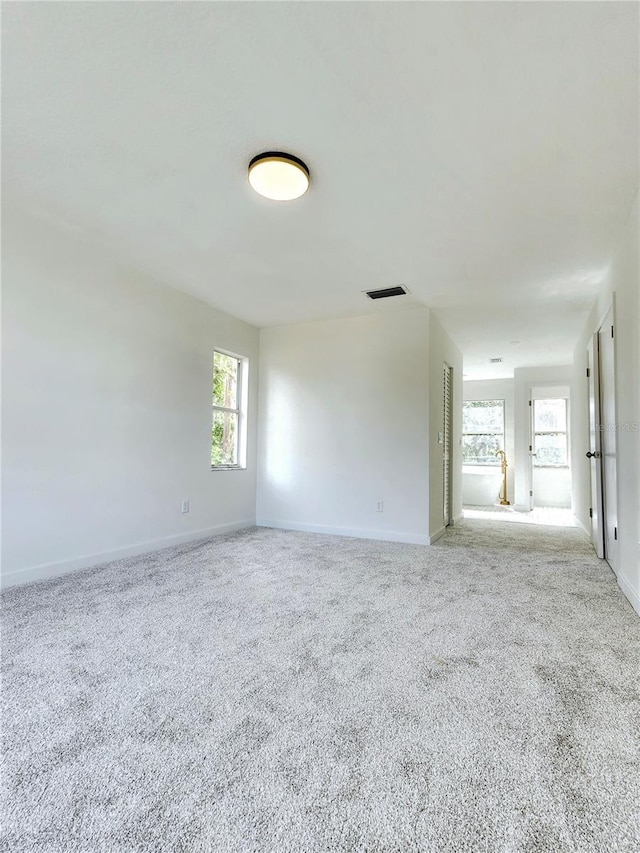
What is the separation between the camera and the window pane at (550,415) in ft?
A: 27.0

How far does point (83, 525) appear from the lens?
327 centimetres

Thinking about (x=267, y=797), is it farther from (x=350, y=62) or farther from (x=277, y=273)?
(x=277, y=273)

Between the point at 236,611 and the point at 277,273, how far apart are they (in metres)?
2.72

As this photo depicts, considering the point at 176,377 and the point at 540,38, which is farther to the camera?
the point at 176,377

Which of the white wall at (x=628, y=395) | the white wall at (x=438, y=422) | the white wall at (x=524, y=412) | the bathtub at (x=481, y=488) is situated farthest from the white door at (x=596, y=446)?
the bathtub at (x=481, y=488)

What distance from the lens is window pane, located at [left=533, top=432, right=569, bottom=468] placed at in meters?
8.23

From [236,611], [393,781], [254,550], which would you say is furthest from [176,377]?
[393,781]

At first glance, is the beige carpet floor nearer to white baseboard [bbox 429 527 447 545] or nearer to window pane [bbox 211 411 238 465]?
white baseboard [bbox 429 527 447 545]

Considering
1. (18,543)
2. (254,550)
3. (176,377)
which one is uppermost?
(176,377)

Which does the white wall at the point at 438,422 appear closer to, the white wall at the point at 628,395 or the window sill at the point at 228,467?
the white wall at the point at 628,395

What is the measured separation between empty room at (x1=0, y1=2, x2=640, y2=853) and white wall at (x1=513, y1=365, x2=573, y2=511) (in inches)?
106

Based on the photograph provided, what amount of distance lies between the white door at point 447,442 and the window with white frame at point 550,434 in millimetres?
3505

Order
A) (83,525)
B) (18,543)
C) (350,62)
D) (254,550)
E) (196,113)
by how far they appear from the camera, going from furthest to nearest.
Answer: (254,550), (83,525), (18,543), (196,113), (350,62)

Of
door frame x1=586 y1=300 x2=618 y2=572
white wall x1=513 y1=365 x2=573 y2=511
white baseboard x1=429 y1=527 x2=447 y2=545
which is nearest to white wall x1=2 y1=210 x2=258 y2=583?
white baseboard x1=429 y1=527 x2=447 y2=545
